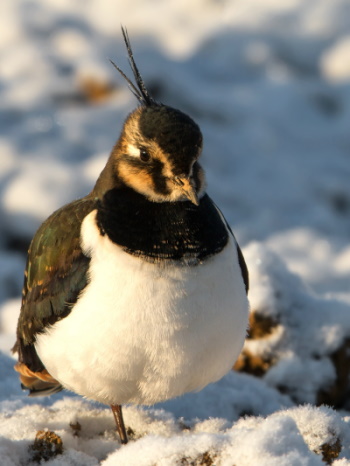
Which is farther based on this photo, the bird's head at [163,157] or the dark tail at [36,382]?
the dark tail at [36,382]

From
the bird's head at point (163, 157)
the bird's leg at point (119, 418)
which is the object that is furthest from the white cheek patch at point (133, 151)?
the bird's leg at point (119, 418)

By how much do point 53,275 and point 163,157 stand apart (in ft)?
2.37

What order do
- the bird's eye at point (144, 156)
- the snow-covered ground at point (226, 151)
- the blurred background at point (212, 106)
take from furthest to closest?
1. the blurred background at point (212, 106)
2. the snow-covered ground at point (226, 151)
3. the bird's eye at point (144, 156)

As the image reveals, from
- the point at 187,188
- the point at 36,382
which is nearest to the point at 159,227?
the point at 187,188

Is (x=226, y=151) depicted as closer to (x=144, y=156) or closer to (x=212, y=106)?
(x=212, y=106)

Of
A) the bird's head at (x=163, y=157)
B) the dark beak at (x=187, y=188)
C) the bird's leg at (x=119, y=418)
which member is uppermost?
the bird's head at (x=163, y=157)

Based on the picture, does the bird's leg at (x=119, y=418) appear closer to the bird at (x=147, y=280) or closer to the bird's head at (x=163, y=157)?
the bird at (x=147, y=280)

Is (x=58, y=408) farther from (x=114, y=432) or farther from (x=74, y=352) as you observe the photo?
(x=74, y=352)

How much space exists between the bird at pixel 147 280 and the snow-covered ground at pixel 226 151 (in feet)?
1.10

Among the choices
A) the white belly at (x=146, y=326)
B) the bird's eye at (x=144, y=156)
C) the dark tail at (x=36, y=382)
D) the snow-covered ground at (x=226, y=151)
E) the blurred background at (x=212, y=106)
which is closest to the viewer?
the white belly at (x=146, y=326)

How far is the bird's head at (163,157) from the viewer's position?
10.4 ft

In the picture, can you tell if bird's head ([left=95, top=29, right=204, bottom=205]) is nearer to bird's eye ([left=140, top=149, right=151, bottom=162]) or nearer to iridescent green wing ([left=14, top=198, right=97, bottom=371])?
bird's eye ([left=140, top=149, right=151, bottom=162])

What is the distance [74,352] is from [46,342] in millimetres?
239

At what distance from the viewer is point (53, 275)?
3.45 metres
